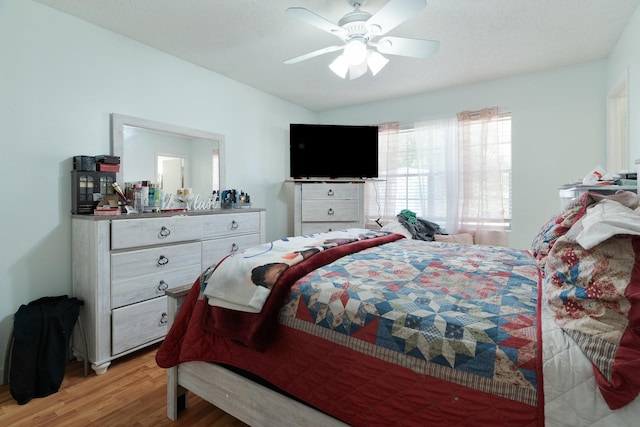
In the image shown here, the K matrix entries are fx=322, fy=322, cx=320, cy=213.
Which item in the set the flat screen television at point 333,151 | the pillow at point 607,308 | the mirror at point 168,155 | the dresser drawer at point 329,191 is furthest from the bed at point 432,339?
the flat screen television at point 333,151

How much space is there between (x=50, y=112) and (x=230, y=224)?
148 cm

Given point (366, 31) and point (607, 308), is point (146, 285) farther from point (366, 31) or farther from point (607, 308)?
point (607, 308)

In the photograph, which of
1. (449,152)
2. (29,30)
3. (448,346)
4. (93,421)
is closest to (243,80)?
(29,30)

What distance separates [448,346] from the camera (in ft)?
2.99

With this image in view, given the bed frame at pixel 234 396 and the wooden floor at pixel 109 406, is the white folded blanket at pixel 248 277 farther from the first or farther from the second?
the wooden floor at pixel 109 406

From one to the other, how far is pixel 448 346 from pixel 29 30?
297cm

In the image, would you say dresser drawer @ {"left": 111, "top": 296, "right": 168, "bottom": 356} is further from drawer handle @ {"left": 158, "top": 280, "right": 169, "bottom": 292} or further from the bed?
the bed

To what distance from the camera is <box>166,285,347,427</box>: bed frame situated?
3.86 ft

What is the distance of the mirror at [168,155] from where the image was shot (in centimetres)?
257

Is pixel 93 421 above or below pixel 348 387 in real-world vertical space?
below

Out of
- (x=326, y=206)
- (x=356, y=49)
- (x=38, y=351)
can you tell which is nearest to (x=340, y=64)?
(x=356, y=49)

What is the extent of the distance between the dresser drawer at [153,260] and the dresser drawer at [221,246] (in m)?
0.08

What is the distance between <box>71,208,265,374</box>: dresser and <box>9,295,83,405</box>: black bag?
0.62ft

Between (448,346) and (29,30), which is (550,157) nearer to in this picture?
(448,346)
